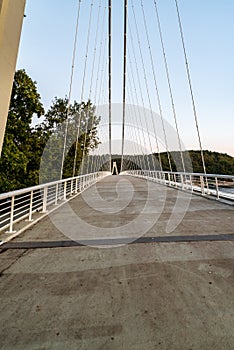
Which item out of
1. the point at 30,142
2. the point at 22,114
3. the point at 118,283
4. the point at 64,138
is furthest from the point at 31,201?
the point at 64,138

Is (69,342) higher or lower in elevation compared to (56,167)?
lower

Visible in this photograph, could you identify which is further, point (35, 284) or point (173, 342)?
point (35, 284)

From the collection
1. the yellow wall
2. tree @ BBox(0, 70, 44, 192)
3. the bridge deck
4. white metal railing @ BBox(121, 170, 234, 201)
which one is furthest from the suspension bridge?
tree @ BBox(0, 70, 44, 192)

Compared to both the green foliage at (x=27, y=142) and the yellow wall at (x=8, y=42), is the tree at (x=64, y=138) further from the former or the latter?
the yellow wall at (x=8, y=42)

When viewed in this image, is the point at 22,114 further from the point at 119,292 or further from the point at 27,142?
the point at 119,292

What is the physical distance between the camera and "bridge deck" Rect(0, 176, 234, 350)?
134cm

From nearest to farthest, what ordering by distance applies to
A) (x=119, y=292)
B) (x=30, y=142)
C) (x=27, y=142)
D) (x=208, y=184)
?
(x=119, y=292)
(x=208, y=184)
(x=27, y=142)
(x=30, y=142)

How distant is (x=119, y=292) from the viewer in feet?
5.94

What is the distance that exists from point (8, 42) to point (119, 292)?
7.00 ft

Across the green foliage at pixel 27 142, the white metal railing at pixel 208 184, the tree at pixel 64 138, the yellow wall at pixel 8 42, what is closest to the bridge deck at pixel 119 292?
the yellow wall at pixel 8 42

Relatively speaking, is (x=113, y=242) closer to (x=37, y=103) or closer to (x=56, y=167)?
(x=37, y=103)

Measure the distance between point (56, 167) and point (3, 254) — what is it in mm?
18538

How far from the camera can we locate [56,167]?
20.7 meters

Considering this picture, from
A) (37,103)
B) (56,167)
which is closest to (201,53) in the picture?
(37,103)
